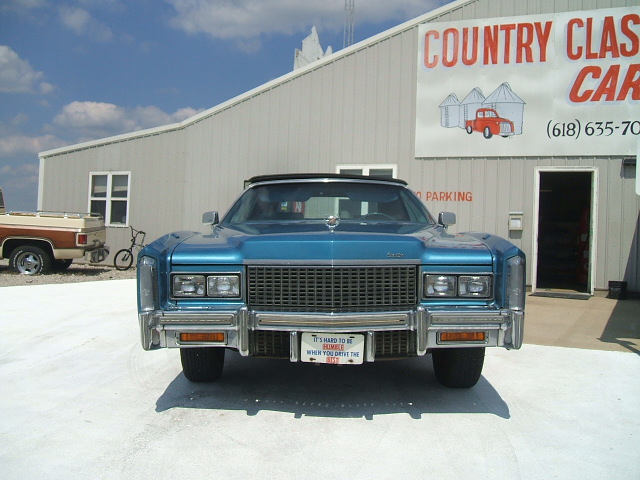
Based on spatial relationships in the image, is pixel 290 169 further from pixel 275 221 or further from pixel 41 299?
pixel 275 221

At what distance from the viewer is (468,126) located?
9.55 m

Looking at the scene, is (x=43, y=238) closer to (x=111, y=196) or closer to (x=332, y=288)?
(x=111, y=196)

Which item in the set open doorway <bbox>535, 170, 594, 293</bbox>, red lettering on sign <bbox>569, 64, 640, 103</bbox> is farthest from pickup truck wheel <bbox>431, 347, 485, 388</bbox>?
open doorway <bbox>535, 170, 594, 293</bbox>

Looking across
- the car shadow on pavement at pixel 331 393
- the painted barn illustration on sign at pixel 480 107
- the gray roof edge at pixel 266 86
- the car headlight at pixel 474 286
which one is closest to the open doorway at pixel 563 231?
the painted barn illustration on sign at pixel 480 107

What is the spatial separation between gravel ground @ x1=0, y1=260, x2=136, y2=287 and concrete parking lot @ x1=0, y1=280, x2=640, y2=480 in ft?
16.3

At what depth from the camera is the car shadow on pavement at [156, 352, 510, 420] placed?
352cm

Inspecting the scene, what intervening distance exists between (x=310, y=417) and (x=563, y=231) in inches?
463

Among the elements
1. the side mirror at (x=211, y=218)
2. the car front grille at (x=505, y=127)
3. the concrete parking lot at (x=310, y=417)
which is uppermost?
the car front grille at (x=505, y=127)

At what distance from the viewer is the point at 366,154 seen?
10.1m

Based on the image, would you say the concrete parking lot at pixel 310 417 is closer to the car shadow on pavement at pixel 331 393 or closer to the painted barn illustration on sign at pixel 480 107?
the car shadow on pavement at pixel 331 393

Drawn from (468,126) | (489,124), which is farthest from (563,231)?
(468,126)

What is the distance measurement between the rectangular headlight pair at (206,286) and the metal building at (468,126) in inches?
278

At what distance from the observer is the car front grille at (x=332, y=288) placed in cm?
316

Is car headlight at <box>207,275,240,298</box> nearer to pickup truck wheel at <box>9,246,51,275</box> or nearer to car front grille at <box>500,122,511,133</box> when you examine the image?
car front grille at <box>500,122,511,133</box>
